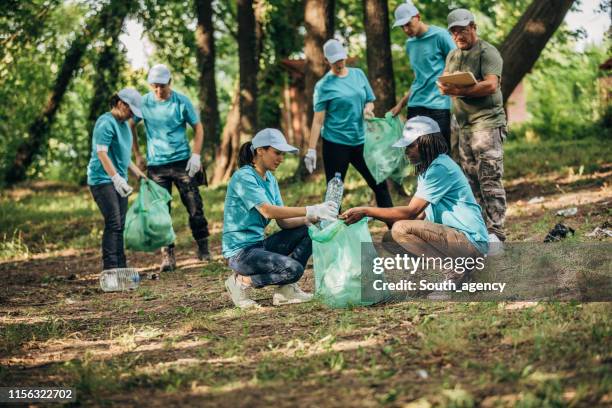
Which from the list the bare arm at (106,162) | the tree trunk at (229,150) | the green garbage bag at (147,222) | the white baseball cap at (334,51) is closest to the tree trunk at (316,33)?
the tree trunk at (229,150)

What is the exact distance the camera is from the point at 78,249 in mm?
12312

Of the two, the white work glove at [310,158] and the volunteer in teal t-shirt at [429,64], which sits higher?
the volunteer in teal t-shirt at [429,64]

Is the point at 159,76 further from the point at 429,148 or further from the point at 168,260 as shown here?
the point at 429,148

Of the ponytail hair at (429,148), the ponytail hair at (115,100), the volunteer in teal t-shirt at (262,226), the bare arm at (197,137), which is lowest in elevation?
the volunteer in teal t-shirt at (262,226)

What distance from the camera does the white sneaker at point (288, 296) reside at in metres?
6.43

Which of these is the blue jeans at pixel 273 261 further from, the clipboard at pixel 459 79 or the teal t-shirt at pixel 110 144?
the teal t-shirt at pixel 110 144

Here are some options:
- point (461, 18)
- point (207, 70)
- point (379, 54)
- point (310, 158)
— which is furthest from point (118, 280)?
point (207, 70)

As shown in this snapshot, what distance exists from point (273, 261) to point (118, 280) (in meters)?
2.37

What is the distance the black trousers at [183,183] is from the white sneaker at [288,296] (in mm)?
2662

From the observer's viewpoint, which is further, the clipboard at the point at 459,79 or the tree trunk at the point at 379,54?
the tree trunk at the point at 379,54

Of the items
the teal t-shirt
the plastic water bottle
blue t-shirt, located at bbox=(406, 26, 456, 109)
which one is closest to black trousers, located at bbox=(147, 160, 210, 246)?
the teal t-shirt

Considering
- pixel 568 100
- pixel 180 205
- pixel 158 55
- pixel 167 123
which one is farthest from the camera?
pixel 568 100

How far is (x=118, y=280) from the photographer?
8086 millimetres

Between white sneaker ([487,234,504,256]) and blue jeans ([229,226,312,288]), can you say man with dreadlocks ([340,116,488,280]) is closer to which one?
blue jeans ([229,226,312,288])
